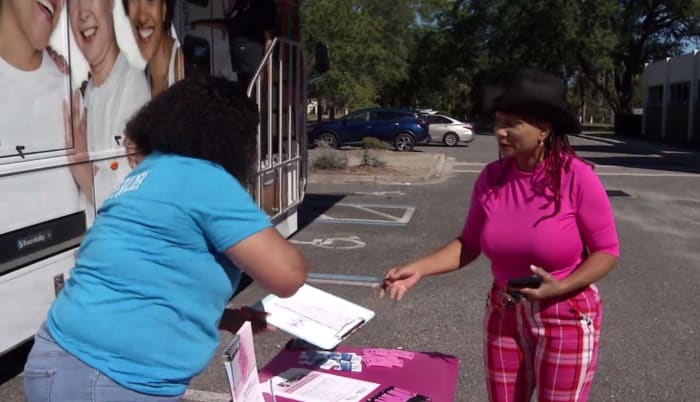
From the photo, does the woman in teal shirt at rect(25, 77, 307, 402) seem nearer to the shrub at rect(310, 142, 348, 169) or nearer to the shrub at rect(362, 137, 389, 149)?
the shrub at rect(310, 142, 348, 169)

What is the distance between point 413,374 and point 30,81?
2444mm

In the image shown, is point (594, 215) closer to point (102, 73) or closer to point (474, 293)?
point (102, 73)

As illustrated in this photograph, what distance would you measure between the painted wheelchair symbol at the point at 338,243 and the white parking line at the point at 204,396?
4272mm

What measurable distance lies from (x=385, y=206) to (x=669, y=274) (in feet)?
17.1

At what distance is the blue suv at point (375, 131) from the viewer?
25.4m

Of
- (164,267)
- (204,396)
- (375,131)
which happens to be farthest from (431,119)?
(164,267)

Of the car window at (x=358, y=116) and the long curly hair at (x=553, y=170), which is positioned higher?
the long curly hair at (x=553, y=170)

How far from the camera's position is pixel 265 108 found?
6.65m

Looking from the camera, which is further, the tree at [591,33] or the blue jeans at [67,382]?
the tree at [591,33]

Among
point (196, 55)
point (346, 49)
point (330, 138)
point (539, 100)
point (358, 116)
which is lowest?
point (330, 138)

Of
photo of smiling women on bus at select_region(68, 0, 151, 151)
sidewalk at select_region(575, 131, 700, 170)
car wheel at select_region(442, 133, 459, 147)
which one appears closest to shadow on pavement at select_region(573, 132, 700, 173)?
sidewalk at select_region(575, 131, 700, 170)

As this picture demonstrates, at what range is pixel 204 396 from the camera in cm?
444

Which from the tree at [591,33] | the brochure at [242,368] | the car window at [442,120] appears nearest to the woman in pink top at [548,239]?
the brochure at [242,368]

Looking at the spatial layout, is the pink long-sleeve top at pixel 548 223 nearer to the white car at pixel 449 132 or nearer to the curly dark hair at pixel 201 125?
the curly dark hair at pixel 201 125
